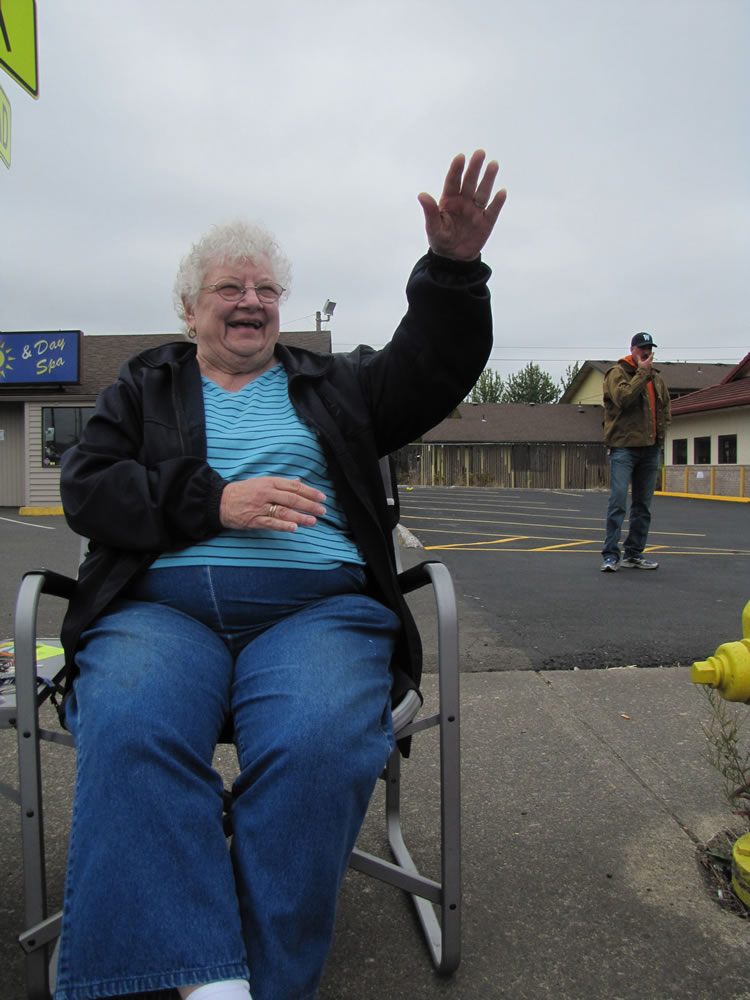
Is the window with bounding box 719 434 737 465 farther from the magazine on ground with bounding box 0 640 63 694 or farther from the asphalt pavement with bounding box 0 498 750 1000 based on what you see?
the magazine on ground with bounding box 0 640 63 694

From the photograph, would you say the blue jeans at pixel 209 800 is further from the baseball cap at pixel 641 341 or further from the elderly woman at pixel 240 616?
the baseball cap at pixel 641 341

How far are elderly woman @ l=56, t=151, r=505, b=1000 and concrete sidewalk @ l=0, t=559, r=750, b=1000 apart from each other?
54cm

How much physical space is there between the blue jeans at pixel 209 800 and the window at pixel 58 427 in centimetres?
1667

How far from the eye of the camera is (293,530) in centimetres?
158

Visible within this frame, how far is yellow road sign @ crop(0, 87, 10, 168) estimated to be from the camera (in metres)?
2.98

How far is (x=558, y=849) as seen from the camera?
2.04 m

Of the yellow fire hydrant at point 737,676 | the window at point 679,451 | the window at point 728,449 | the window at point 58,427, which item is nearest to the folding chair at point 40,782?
the yellow fire hydrant at point 737,676

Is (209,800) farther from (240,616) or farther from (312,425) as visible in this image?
(312,425)

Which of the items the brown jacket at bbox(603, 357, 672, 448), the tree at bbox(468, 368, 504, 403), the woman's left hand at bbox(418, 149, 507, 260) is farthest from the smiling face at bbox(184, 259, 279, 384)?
the tree at bbox(468, 368, 504, 403)

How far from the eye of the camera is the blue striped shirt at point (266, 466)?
1665 mm

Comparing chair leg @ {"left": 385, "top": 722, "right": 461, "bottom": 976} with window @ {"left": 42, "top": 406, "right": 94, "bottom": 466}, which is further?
window @ {"left": 42, "top": 406, "right": 94, "bottom": 466}

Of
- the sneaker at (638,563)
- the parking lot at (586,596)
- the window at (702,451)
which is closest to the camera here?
the parking lot at (586,596)

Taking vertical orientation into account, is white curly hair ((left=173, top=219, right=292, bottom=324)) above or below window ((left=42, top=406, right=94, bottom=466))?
below

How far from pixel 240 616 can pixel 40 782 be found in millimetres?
494
